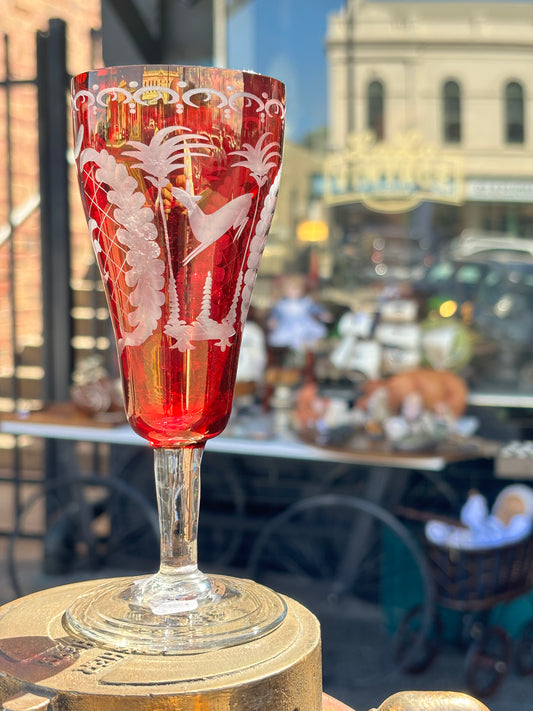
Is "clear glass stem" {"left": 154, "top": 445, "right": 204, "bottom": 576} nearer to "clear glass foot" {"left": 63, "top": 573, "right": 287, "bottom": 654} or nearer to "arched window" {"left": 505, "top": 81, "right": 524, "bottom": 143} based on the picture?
"clear glass foot" {"left": 63, "top": 573, "right": 287, "bottom": 654}

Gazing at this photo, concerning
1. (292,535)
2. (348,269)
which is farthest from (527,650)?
(348,269)

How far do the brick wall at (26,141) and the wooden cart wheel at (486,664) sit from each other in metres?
2.29

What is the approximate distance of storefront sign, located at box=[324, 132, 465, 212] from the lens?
3.70 m

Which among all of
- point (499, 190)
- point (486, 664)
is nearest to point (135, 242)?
point (486, 664)

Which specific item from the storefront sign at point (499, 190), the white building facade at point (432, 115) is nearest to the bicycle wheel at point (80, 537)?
the white building facade at point (432, 115)

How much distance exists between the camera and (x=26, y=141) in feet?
12.8

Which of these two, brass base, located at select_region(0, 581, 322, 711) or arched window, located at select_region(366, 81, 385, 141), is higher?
arched window, located at select_region(366, 81, 385, 141)

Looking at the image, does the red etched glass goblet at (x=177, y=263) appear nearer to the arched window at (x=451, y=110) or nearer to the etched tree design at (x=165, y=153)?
the etched tree design at (x=165, y=153)

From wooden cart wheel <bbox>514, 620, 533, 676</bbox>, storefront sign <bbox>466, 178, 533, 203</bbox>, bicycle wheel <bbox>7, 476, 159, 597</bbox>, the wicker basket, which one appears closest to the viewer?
the wicker basket

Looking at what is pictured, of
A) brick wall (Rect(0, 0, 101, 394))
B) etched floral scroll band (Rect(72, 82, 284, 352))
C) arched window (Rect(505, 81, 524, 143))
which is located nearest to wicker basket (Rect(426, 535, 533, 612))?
arched window (Rect(505, 81, 524, 143))

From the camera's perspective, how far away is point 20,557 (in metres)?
3.61

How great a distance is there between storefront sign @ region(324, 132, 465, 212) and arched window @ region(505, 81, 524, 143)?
9.3 inches

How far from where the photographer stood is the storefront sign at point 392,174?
3.70m

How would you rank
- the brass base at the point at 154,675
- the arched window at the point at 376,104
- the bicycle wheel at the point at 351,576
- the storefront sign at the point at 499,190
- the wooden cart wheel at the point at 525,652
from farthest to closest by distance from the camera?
the arched window at the point at 376,104
the storefront sign at the point at 499,190
the bicycle wheel at the point at 351,576
the wooden cart wheel at the point at 525,652
the brass base at the point at 154,675
